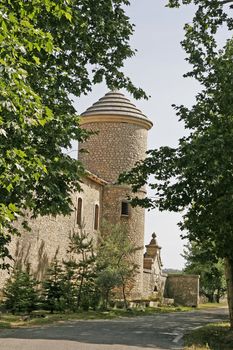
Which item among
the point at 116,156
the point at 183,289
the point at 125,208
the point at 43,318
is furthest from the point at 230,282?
the point at 183,289

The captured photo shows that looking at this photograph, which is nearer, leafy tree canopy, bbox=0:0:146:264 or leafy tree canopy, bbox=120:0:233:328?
leafy tree canopy, bbox=0:0:146:264

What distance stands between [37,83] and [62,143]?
1.49 meters

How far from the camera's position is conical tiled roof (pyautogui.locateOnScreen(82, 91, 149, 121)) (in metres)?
36.0

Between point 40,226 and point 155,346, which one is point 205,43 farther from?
point 40,226

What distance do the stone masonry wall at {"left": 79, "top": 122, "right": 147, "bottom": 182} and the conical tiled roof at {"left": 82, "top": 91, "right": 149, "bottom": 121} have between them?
76 cm

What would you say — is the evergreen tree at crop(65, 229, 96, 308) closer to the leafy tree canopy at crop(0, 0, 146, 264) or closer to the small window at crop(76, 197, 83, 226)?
the small window at crop(76, 197, 83, 226)

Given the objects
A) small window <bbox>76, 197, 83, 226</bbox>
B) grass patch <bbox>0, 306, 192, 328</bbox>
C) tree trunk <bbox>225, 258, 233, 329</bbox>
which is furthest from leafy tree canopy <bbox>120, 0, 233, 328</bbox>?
small window <bbox>76, 197, 83, 226</bbox>

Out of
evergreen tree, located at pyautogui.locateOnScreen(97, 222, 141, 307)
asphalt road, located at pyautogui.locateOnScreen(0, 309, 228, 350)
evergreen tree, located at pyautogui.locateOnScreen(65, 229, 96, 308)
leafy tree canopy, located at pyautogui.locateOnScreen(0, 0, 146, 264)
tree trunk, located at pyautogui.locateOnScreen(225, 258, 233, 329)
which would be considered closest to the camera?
leafy tree canopy, located at pyautogui.locateOnScreen(0, 0, 146, 264)

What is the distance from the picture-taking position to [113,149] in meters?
35.9

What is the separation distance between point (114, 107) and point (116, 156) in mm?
3475

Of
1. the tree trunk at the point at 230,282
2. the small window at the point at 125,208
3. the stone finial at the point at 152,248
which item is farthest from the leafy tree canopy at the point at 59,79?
the stone finial at the point at 152,248

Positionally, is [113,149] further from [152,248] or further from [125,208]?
[152,248]

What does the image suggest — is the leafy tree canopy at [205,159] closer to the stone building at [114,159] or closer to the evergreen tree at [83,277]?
the evergreen tree at [83,277]

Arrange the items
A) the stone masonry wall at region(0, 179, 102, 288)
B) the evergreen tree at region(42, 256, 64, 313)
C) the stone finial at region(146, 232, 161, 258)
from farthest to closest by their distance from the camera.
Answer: the stone finial at region(146, 232, 161, 258) → the stone masonry wall at region(0, 179, 102, 288) → the evergreen tree at region(42, 256, 64, 313)
